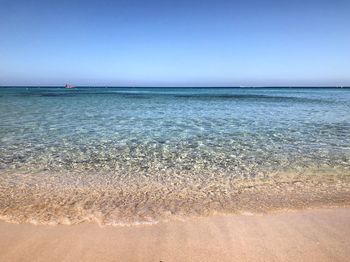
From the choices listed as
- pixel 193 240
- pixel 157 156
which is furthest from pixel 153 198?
pixel 157 156

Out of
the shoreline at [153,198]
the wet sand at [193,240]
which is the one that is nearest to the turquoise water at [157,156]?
the shoreline at [153,198]

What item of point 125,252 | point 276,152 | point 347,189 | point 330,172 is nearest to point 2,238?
point 125,252

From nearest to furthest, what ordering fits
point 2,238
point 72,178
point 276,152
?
point 2,238
point 72,178
point 276,152

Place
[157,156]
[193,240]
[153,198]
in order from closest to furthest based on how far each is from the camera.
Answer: [193,240] → [153,198] → [157,156]

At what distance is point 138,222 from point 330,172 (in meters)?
4.70

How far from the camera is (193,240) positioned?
11.8 ft

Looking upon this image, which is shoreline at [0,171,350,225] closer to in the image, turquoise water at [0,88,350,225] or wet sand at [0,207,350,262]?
turquoise water at [0,88,350,225]

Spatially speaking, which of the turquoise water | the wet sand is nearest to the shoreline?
the turquoise water

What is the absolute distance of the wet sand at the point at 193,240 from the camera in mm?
3258

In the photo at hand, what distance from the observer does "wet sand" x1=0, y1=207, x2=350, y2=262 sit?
326 centimetres

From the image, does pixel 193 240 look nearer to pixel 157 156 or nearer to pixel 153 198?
pixel 153 198

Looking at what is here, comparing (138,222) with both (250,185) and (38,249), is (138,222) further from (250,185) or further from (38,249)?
(250,185)

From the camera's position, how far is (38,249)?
3.38 meters

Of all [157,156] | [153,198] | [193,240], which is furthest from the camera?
[157,156]
